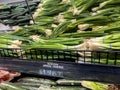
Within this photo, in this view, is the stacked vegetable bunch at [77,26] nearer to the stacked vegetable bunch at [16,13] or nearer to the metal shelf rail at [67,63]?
the metal shelf rail at [67,63]

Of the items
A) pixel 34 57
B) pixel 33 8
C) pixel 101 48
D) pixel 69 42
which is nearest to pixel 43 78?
pixel 34 57

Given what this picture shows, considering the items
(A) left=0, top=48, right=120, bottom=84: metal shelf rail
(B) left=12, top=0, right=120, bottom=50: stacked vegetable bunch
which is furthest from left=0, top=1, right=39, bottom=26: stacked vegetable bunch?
(A) left=0, top=48, right=120, bottom=84: metal shelf rail

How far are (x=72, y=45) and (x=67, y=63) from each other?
0.26 meters

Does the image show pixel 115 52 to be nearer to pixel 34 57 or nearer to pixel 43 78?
pixel 34 57

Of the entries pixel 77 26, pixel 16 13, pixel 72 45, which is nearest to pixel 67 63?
pixel 72 45

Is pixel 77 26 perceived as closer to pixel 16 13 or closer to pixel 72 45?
pixel 72 45

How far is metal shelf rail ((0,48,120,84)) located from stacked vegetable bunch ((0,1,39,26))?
3.83 ft

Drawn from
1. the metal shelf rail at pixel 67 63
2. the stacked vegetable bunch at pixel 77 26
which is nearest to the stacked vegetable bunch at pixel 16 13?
the stacked vegetable bunch at pixel 77 26

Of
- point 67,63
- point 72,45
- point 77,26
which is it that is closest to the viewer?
point 67,63

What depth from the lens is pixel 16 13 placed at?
3938mm

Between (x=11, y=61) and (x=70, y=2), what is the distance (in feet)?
3.46

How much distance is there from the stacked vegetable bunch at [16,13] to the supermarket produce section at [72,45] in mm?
394

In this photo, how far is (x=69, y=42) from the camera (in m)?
2.37

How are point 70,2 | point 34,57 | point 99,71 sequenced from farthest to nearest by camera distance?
point 70,2
point 34,57
point 99,71
